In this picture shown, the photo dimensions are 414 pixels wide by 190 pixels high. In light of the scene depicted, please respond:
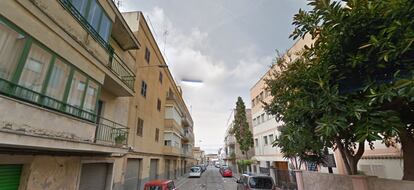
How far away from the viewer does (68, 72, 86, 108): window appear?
7005 mm

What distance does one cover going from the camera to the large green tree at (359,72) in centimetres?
416

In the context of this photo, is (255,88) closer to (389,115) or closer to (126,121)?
(126,121)

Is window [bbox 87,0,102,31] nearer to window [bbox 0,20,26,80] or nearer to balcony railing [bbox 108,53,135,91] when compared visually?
balcony railing [bbox 108,53,135,91]

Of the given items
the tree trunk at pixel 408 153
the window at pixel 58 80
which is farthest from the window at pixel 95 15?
the tree trunk at pixel 408 153

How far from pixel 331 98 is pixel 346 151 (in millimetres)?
3367

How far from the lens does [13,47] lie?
4.98m

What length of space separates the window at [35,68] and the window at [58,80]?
29 cm

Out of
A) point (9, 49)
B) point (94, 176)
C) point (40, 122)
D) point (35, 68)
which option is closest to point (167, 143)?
point (94, 176)

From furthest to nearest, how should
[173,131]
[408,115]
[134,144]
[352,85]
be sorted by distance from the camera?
[173,131] → [134,144] → [408,115] → [352,85]

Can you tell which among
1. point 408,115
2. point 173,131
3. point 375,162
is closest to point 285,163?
point 375,162

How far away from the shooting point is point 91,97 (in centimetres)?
805

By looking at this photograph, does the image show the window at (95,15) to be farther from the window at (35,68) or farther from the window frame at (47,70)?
the window at (35,68)

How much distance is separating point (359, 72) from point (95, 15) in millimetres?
9347

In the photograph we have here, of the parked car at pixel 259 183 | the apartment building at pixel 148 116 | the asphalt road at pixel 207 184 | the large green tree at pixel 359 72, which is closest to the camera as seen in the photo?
the large green tree at pixel 359 72
